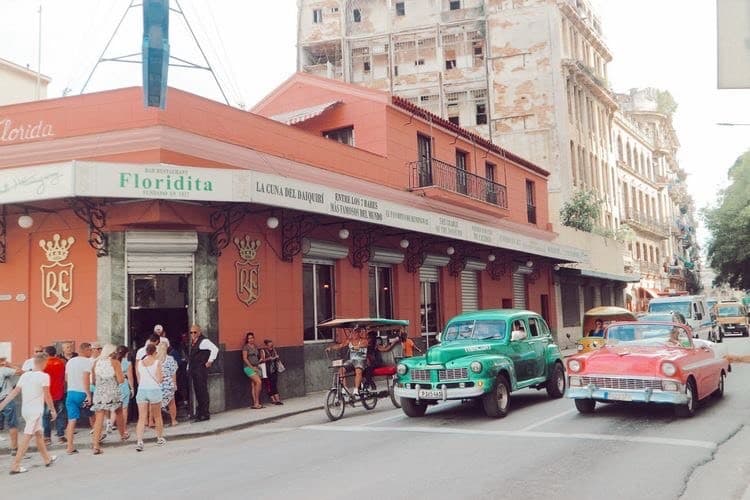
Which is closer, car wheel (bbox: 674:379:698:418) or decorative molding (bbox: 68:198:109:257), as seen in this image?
car wheel (bbox: 674:379:698:418)

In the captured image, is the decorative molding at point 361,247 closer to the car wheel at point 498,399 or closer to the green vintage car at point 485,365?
the green vintage car at point 485,365

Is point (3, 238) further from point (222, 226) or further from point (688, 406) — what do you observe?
point (688, 406)

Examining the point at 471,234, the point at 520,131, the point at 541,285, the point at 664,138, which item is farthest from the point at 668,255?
the point at 471,234

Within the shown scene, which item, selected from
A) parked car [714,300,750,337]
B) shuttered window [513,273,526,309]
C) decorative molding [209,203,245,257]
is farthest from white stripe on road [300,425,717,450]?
parked car [714,300,750,337]

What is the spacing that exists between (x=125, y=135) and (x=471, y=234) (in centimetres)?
1118

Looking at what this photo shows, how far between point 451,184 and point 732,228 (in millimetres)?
32438

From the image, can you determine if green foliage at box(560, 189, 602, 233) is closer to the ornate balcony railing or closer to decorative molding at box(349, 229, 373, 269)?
the ornate balcony railing

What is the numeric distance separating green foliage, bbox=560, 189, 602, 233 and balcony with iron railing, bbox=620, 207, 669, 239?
40.5ft

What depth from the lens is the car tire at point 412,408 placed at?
12367 mm

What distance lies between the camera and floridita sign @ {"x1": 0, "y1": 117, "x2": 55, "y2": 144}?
14.8m

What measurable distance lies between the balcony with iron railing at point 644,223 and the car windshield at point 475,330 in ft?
Answer: 132

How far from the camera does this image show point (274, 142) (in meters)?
17.1

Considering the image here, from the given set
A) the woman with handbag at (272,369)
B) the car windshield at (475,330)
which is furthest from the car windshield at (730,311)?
the woman with handbag at (272,369)

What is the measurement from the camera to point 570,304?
35.5 m
